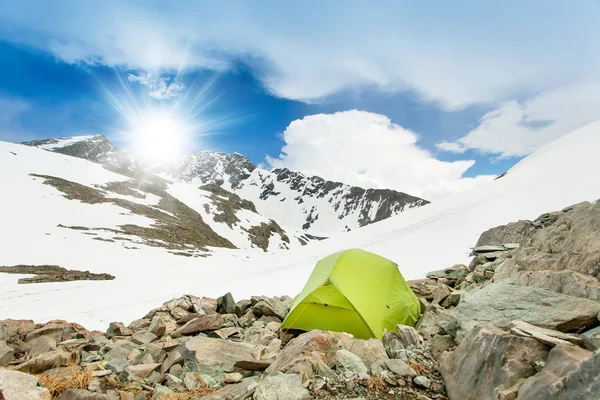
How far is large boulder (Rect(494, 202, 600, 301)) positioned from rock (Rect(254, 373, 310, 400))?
515 cm

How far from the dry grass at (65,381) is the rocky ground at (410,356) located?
0.02 m

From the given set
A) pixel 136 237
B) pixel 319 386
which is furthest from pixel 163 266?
pixel 319 386

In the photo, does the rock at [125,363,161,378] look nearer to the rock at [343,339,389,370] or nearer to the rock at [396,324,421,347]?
the rock at [343,339,389,370]

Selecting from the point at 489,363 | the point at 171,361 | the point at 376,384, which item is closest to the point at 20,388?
the point at 171,361

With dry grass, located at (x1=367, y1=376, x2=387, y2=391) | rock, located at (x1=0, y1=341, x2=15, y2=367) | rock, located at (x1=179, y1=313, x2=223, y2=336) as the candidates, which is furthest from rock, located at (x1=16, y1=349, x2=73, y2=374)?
dry grass, located at (x1=367, y1=376, x2=387, y2=391)

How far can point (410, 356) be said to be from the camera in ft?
19.5

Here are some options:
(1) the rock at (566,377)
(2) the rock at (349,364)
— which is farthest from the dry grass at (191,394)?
(1) the rock at (566,377)

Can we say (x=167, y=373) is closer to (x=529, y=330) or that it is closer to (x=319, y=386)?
(x=319, y=386)

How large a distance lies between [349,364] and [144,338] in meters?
6.63

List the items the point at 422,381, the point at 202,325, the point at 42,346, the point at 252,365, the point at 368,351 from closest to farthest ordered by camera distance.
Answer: the point at 422,381 < the point at 368,351 < the point at 252,365 < the point at 42,346 < the point at 202,325

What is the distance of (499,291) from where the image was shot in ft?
21.9

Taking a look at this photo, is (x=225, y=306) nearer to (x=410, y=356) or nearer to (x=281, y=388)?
(x=281, y=388)

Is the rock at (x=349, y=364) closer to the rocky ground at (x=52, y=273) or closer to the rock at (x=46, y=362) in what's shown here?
the rock at (x=46, y=362)

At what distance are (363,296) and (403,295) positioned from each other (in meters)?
1.36
